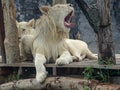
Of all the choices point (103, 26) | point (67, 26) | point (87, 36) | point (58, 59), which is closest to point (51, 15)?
point (67, 26)

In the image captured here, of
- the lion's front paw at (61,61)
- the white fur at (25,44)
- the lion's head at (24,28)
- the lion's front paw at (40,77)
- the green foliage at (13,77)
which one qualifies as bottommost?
the green foliage at (13,77)

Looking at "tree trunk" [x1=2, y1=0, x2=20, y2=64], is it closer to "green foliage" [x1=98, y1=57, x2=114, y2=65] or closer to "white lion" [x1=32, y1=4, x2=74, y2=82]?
"white lion" [x1=32, y1=4, x2=74, y2=82]

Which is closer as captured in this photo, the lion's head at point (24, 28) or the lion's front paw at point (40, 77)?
the lion's front paw at point (40, 77)

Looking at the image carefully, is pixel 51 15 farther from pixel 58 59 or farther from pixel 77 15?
pixel 77 15

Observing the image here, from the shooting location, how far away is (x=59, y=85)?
704 centimetres

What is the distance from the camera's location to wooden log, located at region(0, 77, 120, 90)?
6.48m

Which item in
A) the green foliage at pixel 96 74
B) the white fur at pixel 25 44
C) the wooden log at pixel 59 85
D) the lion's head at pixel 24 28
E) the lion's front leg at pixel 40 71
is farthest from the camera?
the lion's head at pixel 24 28

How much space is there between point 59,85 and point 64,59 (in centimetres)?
45

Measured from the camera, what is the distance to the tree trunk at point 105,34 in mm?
6605

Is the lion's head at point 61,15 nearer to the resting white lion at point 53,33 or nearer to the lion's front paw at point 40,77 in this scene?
the resting white lion at point 53,33

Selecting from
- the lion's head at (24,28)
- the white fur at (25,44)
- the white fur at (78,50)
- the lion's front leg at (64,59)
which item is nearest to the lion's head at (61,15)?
the lion's front leg at (64,59)

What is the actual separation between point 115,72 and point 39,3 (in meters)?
13.5

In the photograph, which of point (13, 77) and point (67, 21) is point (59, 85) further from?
point (13, 77)

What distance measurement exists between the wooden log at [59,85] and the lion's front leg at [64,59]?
252mm
